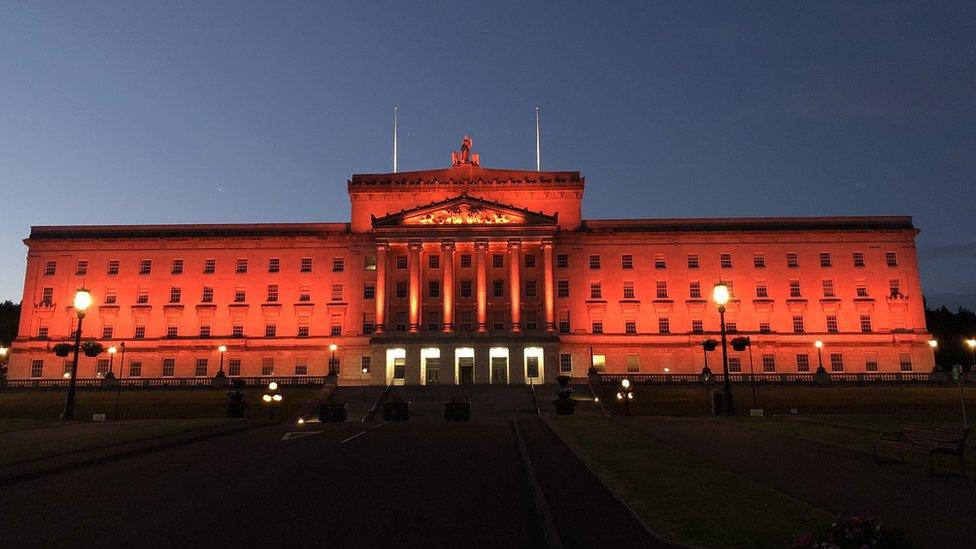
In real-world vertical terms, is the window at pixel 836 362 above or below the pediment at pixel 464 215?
below

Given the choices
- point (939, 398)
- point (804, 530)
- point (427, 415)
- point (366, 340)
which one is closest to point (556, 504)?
point (804, 530)

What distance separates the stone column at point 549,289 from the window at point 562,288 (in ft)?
6.86

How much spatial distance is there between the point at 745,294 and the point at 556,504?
3077 inches

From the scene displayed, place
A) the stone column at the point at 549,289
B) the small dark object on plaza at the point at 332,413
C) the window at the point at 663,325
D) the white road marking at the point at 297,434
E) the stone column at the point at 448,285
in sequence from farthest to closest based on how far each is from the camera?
the window at the point at 663,325
the stone column at the point at 448,285
the stone column at the point at 549,289
the small dark object on plaza at the point at 332,413
the white road marking at the point at 297,434

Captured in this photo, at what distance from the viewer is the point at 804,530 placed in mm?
9531

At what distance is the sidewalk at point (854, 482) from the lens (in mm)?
10775

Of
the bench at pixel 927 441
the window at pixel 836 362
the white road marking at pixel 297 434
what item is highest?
the window at pixel 836 362

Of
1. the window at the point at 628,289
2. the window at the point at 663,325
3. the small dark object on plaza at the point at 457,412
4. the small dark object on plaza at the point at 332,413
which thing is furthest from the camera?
the window at the point at 628,289

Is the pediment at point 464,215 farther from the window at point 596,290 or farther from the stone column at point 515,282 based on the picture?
the window at point 596,290

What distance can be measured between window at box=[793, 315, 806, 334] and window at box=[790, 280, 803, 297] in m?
2.78

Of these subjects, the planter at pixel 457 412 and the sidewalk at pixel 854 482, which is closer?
the sidewalk at pixel 854 482

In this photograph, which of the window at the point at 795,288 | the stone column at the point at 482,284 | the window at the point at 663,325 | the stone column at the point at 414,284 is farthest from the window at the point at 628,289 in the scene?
the stone column at the point at 414,284

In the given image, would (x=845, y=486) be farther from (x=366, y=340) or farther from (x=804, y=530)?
(x=366, y=340)

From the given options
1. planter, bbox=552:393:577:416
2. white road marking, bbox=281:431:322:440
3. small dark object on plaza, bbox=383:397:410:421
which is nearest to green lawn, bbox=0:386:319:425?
small dark object on plaza, bbox=383:397:410:421
